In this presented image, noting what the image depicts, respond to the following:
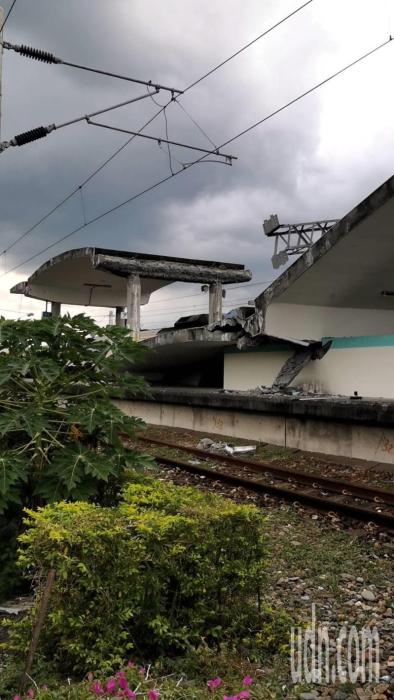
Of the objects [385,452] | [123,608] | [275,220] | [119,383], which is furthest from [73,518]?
[275,220]

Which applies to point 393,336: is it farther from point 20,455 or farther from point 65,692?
point 65,692

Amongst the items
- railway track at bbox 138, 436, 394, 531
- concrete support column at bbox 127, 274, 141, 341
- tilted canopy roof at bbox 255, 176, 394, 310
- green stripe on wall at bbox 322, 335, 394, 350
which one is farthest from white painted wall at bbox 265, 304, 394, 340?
concrete support column at bbox 127, 274, 141, 341

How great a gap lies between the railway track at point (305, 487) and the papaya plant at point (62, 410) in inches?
158

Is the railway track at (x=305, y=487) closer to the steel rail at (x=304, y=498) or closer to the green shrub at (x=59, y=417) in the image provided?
the steel rail at (x=304, y=498)

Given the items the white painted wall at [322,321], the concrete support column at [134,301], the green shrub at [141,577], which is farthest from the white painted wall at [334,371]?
the green shrub at [141,577]

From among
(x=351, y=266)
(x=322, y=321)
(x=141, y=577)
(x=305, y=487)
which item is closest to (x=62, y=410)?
(x=141, y=577)

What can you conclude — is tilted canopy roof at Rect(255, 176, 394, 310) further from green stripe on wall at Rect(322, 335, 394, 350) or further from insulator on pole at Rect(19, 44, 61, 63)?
insulator on pole at Rect(19, 44, 61, 63)

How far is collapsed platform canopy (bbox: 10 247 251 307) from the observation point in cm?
2273

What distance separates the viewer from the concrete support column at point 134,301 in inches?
903

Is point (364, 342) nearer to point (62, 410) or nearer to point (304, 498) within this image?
point (304, 498)

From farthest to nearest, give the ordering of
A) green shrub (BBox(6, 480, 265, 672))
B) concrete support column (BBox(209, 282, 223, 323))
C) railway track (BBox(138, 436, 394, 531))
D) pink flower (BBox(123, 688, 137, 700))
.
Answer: concrete support column (BBox(209, 282, 223, 323))
railway track (BBox(138, 436, 394, 531))
green shrub (BBox(6, 480, 265, 672))
pink flower (BBox(123, 688, 137, 700))

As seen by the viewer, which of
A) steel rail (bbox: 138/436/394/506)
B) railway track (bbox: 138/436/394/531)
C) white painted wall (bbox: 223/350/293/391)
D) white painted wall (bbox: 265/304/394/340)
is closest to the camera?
railway track (bbox: 138/436/394/531)

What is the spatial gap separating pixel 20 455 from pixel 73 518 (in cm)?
114

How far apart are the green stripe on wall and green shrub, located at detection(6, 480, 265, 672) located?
11430mm
